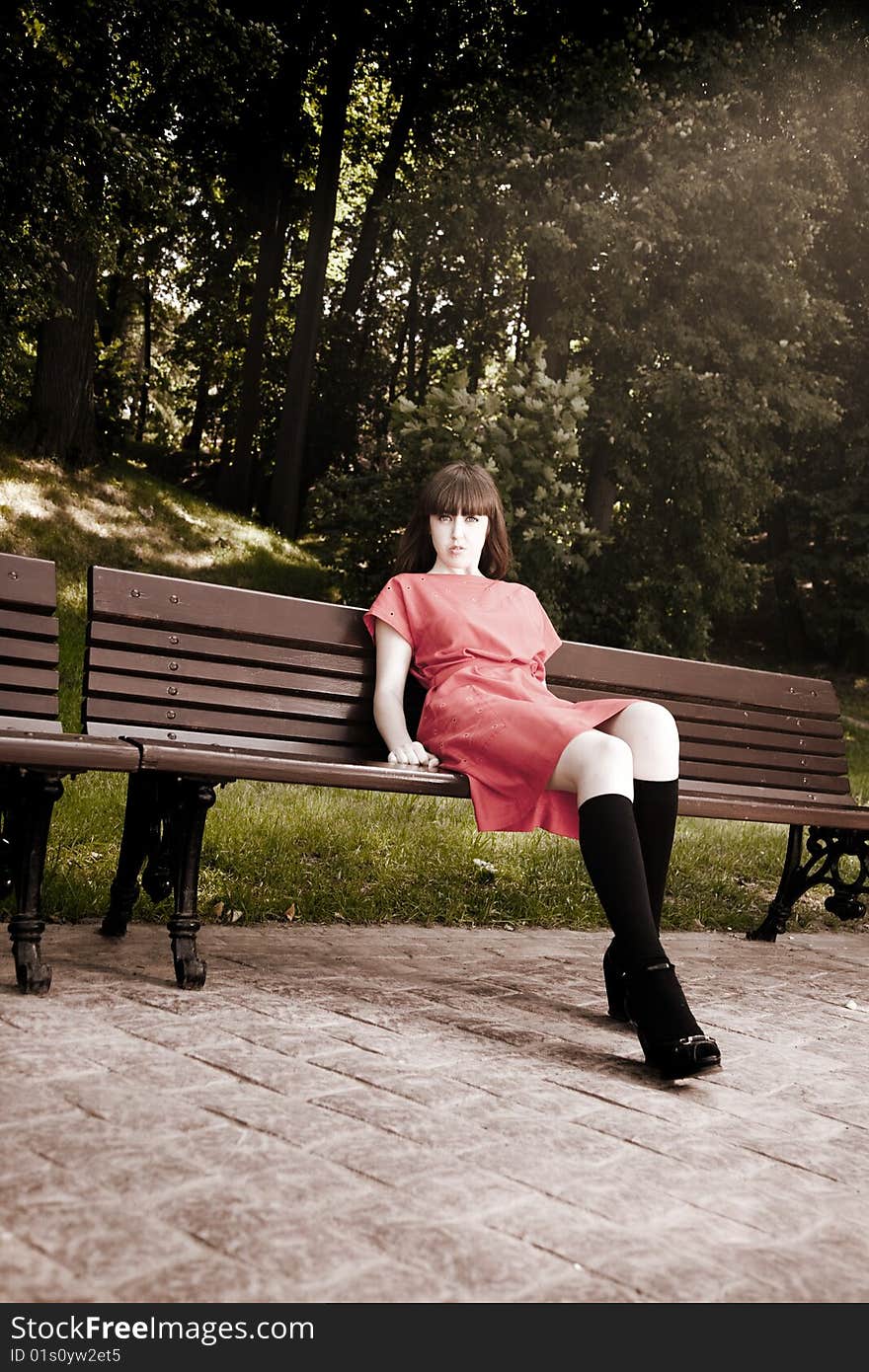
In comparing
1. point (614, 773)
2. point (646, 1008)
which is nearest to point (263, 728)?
point (614, 773)

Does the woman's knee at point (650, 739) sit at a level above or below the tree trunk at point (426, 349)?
below

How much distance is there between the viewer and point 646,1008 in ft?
10.6

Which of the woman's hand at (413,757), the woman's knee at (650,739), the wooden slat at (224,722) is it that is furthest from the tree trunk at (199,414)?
the woman's knee at (650,739)

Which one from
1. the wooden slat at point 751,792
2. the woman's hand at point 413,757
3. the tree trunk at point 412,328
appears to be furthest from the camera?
the tree trunk at point 412,328

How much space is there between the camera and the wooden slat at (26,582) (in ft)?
12.7

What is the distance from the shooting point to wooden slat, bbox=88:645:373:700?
4070 mm

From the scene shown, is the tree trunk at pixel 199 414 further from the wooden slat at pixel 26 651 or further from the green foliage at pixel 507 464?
the wooden slat at pixel 26 651

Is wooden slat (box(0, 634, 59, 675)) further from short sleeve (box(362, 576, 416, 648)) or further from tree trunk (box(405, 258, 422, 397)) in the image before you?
tree trunk (box(405, 258, 422, 397))

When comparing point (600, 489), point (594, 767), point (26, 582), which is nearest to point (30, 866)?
point (26, 582)

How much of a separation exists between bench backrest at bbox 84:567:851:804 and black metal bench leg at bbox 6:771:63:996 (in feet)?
1.33

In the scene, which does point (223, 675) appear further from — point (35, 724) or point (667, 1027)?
point (667, 1027)

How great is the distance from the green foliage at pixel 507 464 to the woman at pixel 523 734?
635 centimetres

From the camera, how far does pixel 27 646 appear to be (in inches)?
154

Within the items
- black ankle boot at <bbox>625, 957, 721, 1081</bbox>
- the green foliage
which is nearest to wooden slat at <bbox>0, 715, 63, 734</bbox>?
black ankle boot at <bbox>625, 957, 721, 1081</bbox>
